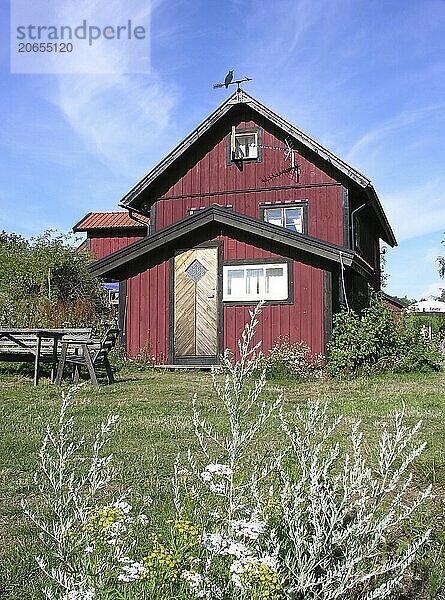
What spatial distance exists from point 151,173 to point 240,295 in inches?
225

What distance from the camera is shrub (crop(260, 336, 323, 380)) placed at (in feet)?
45.0

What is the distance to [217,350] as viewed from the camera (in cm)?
1552

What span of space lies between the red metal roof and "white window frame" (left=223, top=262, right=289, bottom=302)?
2087 centimetres

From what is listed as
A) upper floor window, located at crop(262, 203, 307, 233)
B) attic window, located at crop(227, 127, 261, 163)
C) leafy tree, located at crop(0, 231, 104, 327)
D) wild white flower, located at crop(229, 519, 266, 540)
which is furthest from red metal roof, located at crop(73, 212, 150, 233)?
wild white flower, located at crop(229, 519, 266, 540)

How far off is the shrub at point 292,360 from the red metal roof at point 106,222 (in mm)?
21923

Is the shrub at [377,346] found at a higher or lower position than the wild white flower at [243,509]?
higher

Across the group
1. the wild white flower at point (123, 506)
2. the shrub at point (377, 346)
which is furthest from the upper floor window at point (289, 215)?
the wild white flower at point (123, 506)

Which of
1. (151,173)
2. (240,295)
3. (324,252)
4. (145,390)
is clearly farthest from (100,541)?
(151,173)

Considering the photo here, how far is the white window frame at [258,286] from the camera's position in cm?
1505

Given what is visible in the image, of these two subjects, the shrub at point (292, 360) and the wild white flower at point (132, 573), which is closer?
the wild white flower at point (132, 573)

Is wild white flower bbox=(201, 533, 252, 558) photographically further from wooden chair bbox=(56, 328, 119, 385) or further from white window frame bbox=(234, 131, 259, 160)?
white window frame bbox=(234, 131, 259, 160)

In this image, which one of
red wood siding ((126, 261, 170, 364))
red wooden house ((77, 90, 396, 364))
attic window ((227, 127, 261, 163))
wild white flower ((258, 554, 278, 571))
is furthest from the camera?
attic window ((227, 127, 261, 163))

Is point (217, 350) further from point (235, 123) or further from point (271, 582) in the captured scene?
point (271, 582)

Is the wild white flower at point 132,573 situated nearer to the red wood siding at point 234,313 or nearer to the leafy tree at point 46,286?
the red wood siding at point 234,313
